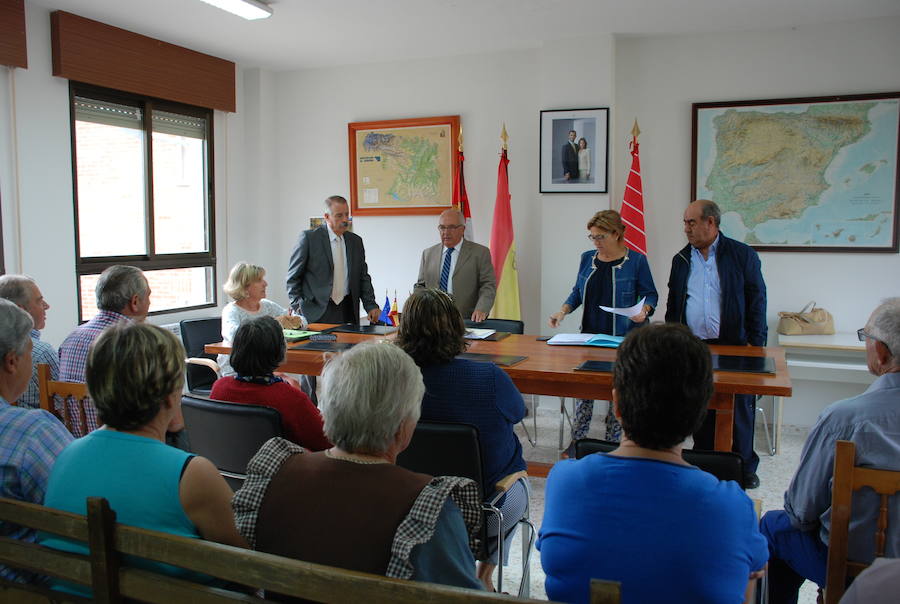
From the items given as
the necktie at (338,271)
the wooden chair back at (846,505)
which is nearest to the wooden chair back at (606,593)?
the wooden chair back at (846,505)

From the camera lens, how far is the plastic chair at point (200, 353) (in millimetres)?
4312

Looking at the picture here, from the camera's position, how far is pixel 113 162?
5.30 metres

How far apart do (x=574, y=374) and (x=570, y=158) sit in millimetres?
2828

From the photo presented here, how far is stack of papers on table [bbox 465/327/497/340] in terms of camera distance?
390cm

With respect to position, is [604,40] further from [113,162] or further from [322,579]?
[322,579]

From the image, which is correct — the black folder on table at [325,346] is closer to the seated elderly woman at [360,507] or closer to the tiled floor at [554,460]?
the tiled floor at [554,460]

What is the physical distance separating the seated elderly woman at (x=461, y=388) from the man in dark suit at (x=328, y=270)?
2.78 metres

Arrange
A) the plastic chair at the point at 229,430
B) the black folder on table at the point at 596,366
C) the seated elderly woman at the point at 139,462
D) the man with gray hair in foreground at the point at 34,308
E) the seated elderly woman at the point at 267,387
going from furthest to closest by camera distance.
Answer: the black folder on table at the point at 596,366 < the man with gray hair in foreground at the point at 34,308 < the seated elderly woman at the point at 267,387 < the plastic chair at the point at 229,430 < the seated elderly woman at the point at 139,462

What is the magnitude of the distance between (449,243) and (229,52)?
2629mm

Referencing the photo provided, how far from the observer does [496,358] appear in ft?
11.0

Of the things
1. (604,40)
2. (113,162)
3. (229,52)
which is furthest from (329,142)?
(604,40)

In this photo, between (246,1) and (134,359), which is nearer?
(134,359)

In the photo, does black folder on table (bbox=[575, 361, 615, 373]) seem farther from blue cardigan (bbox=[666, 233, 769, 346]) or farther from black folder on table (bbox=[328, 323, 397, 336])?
black folder on table (bbox=[328, 323, 397, 336])

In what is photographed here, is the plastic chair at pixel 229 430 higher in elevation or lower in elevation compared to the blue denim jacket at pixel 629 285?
lower
